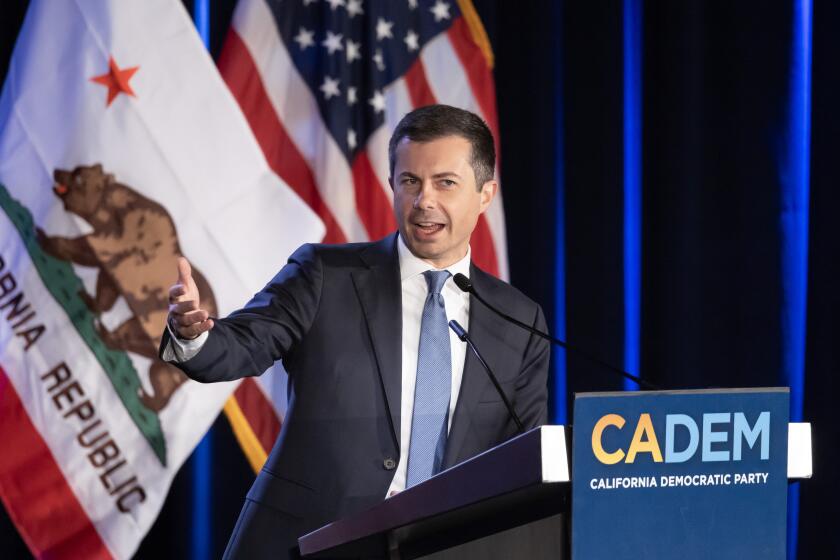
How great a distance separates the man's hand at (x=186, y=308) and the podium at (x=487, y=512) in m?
0.36

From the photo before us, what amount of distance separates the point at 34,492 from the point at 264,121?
1.44 m

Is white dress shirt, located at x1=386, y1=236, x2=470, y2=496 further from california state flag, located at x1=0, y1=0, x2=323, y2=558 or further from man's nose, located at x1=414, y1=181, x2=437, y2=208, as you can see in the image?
california state flag, located at x1=0, y1=0, x2=323, y2=558

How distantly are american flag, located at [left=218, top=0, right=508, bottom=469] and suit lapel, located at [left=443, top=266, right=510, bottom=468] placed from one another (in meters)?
1.59

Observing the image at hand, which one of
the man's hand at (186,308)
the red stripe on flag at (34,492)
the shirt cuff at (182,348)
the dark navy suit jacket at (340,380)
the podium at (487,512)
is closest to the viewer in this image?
the podium at (487,512)

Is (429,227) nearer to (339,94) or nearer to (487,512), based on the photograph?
(487,512)

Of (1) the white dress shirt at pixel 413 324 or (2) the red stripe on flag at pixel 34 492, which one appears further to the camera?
(2) the red stripe on flag at pixel 34 492

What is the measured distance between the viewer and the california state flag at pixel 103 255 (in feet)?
10.2

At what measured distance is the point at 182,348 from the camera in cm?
155

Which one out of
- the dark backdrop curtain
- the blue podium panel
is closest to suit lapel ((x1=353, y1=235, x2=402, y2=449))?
the blue podium panel

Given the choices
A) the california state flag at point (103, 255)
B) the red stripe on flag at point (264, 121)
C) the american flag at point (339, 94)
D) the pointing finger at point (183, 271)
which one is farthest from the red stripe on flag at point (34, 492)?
the pointing finger at point (183, 271)

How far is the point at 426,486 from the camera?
1.11 metres

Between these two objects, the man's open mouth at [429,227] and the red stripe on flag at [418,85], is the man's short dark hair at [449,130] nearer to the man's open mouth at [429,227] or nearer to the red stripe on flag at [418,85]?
the man's open mouth at [429,227]

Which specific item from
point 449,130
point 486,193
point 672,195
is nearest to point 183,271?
point 449,130

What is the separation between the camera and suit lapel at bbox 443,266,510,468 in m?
1.78
